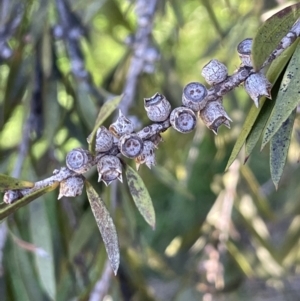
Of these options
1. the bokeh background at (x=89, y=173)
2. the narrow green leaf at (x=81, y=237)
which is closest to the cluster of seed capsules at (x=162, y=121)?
the bokeh background at (x=89, y=173)

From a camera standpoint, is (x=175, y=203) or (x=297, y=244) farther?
(x=175, y=203)

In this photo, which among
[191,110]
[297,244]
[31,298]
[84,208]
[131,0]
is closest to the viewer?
[191,110]

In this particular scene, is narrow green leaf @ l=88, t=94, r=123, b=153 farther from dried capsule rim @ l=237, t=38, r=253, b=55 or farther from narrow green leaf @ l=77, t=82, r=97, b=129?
narrow green leaf @ l=77, t=82, r=97, b=129

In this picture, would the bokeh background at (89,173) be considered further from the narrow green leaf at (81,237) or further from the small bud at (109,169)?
the small bud at (109,169)

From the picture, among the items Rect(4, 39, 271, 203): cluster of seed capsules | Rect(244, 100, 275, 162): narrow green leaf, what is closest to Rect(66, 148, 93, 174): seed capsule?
Rect(4, 39, 271, 203): cluster of seed capsules

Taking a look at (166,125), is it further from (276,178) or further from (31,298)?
(31,298)

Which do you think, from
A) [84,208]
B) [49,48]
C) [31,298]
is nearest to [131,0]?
[49,48]

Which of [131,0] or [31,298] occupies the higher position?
[131,0]

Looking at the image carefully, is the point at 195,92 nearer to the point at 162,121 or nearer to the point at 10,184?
the point at 162,121
